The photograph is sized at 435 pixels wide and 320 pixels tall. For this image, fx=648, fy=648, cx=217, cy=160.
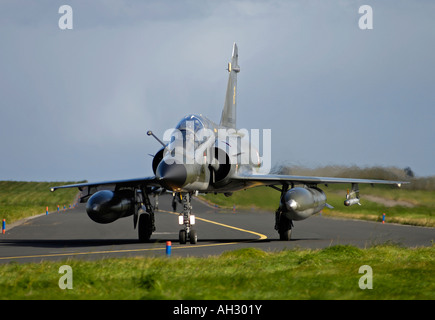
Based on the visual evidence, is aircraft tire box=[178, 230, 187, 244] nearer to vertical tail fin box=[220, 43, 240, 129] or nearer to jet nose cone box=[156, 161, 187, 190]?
jet nose cone box=[156, 161, 187, 190]

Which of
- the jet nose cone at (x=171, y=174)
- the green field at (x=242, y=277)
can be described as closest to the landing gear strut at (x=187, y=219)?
the jet nose cone at (x=171, y=174)

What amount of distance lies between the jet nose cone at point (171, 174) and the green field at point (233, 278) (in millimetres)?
3689

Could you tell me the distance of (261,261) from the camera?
15.0 meters

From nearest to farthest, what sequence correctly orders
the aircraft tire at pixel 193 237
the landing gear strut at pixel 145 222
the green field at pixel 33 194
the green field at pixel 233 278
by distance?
the green field at pixel 233 278
the aircraft tire at pixel 193 237
the landing gear strut at pixel 145 222
the green field at pixel 33 194

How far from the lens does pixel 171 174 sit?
19031 mm

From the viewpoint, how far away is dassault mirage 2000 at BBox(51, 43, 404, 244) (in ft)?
64.9

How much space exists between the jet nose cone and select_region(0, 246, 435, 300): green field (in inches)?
145

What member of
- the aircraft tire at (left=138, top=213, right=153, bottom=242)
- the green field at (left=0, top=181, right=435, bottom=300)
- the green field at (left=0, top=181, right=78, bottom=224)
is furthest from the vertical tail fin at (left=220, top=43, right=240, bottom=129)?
the green field at (left=0, top=181, right=78, bottom=224)

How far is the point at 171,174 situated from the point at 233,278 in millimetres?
7823

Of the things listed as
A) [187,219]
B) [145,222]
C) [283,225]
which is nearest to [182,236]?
[187,219]

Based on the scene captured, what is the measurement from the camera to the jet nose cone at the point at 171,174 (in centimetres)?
1900

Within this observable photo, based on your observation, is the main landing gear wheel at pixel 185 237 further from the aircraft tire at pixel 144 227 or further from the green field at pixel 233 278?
the green field at pixel 233 278
